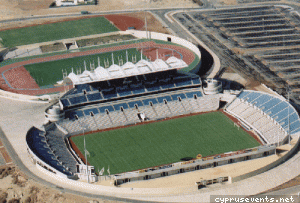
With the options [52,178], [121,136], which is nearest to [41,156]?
[52,178]

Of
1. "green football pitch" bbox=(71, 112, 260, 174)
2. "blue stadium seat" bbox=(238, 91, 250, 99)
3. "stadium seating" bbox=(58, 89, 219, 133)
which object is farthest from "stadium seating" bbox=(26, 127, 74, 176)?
"blue stadium seat" bbox=(238, 91, 250, 99)

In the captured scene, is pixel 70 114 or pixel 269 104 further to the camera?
pixel 269 104

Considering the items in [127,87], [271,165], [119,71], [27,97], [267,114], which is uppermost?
[119,71]

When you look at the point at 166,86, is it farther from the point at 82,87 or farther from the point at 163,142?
the point at 82,87

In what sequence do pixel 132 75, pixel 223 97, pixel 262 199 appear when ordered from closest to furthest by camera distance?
pixel 262 199, pixel 132 75, pixel 223 97

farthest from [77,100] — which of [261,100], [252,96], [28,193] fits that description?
[261,100]

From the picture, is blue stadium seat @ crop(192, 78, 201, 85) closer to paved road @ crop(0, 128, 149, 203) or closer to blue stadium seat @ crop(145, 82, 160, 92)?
blue stadium seat @ crop(145, 82, 160, 92)

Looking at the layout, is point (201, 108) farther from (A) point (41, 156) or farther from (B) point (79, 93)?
(A) point (41, 156)
